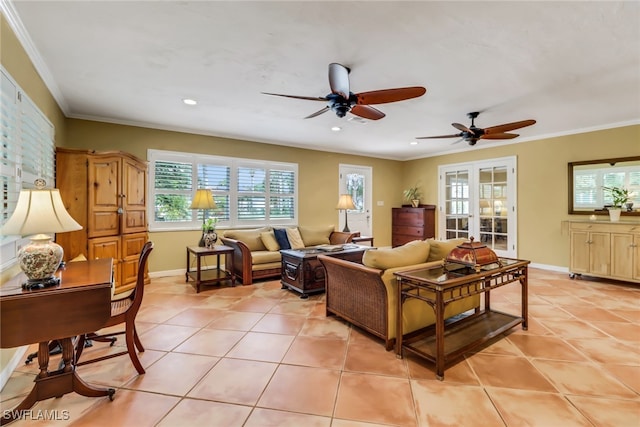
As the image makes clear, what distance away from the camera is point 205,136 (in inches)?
204

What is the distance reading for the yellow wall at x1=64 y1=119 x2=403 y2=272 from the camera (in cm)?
443

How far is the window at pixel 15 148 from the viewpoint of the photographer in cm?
199

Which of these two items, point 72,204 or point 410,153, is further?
point 410,153

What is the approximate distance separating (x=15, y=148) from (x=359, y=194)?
6020mm

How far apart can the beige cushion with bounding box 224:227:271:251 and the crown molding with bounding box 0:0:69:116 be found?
2.72 m

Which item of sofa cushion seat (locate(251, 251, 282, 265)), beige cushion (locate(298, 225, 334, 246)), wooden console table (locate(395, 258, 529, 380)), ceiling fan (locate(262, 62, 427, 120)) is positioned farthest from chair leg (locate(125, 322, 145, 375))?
beige cushion (locate(298, 225, 334, 246))

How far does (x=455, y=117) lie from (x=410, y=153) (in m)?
2.90

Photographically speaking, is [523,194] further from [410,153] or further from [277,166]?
[277,166]

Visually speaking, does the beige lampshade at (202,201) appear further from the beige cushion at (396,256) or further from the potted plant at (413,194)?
the potted plant at (413,194)

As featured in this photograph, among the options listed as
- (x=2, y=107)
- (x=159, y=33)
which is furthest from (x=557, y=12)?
(x=2, y=107)

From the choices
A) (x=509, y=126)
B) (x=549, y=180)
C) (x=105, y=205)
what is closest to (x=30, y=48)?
(x=105, y=205)

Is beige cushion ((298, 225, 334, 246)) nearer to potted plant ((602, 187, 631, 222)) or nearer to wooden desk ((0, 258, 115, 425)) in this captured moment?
wooden desk ((0, 258, 115, 425))

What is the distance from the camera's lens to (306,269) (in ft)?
12.6

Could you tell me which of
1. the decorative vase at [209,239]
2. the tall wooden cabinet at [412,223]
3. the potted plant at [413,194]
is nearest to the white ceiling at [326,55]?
the decorative vase at [209,239]
